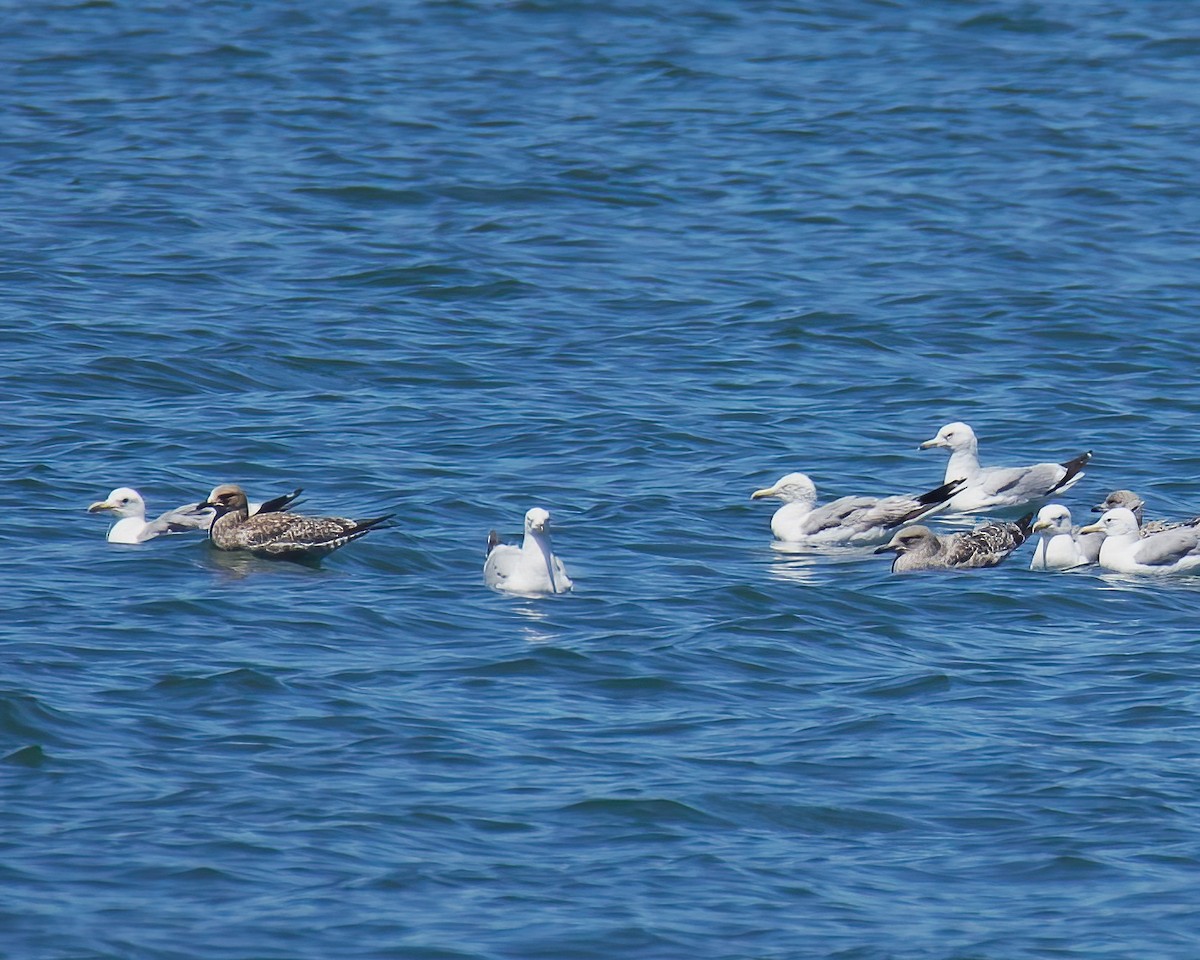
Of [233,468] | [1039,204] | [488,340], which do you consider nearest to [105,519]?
[233,468]

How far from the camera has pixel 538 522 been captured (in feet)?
45.1

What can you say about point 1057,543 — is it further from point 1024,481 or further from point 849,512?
point 1024,481

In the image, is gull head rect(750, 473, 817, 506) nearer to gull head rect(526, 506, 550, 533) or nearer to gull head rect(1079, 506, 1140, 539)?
gull head rect(1079, 506, 1140, 539)

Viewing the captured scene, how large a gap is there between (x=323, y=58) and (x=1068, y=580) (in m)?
20.1

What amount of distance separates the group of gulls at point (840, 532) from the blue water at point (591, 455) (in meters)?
0.24

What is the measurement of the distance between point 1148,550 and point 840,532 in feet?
7.45

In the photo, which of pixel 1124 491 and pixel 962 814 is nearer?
pixel 962 814

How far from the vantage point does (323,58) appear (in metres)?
32.4

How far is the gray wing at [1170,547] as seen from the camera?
14.8m

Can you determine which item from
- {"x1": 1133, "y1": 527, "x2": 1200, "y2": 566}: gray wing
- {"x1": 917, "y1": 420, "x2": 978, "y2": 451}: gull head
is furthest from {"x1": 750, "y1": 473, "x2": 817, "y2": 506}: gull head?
{"x1": 1133, "y1": 527, "x2": 1200, "y2": 566}: gray wing

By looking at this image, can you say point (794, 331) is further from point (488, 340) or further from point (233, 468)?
point (233, 468)

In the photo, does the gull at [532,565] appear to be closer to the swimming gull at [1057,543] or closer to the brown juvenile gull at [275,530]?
the brown juvenile gull at [275,530]

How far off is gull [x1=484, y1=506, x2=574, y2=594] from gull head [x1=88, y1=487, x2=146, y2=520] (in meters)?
2.80

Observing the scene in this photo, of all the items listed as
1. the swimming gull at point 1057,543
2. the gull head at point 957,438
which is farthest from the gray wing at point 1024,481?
the swimming gull at point 1057,543
